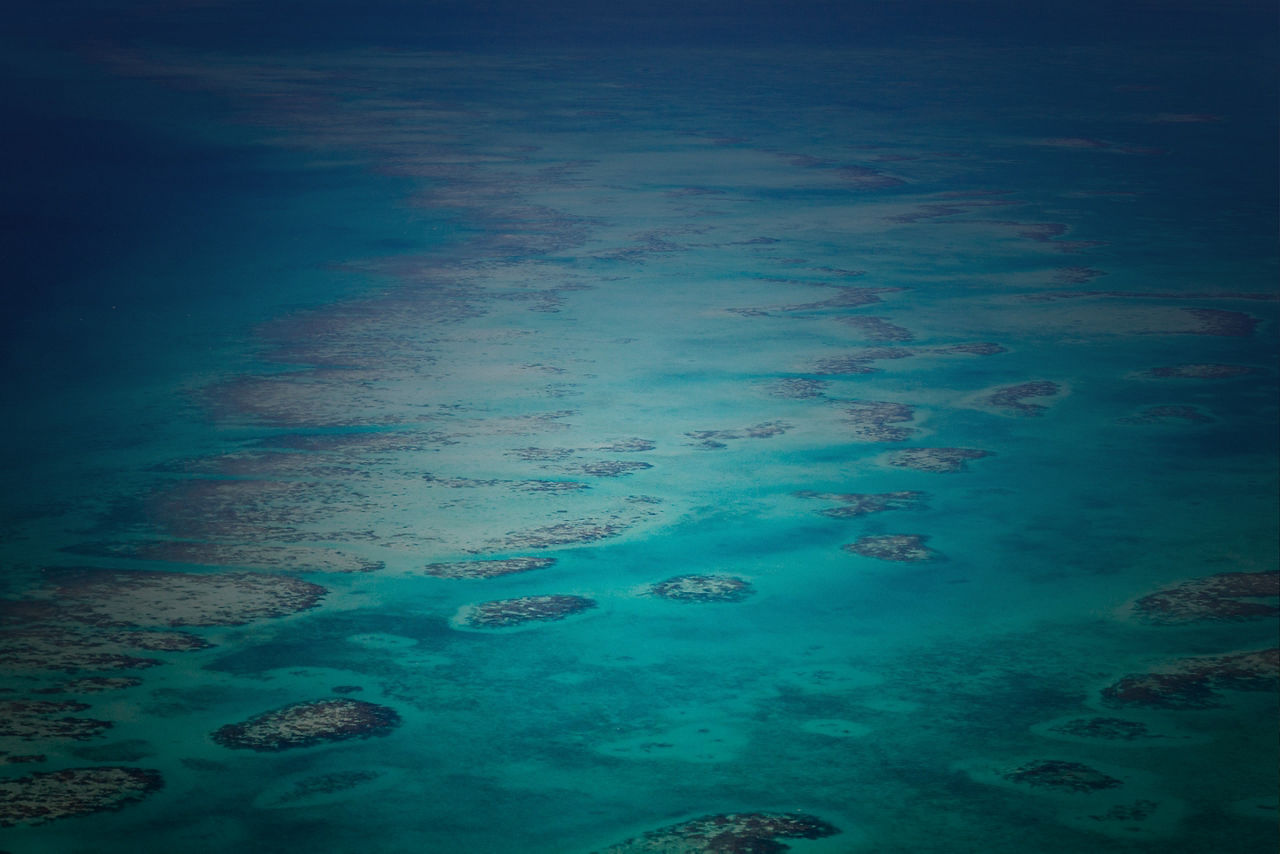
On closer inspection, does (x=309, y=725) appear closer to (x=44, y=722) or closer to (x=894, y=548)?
(x=44, y=722)

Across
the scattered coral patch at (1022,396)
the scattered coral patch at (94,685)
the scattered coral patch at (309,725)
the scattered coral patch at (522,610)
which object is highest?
the scattered coral patch at (1022,396)

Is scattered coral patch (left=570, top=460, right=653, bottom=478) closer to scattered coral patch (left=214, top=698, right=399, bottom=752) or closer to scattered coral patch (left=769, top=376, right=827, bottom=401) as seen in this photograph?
scattered coral patch (left=769, top=376, right=827, bottom=401)

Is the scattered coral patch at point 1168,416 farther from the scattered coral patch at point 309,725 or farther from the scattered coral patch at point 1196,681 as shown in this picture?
the scattered coral patch at point 309,725

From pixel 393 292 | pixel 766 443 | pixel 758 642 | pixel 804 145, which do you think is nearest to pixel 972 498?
pixel 766 443

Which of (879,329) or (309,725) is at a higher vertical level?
(879,329)

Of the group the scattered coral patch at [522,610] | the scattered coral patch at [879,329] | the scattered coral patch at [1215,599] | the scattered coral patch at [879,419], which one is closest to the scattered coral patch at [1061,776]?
the scattered coral patch at [1215,599]

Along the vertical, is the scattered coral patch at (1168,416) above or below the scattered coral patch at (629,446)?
above

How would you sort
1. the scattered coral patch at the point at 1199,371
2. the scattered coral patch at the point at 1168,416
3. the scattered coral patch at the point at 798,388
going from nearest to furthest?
the scattered coral patch at the point at 1168,416, the scattered coral patch at the point at 798,388, the scattered coral patch at the point at 1199,371

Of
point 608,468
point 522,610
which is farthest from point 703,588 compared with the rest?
point 608,468

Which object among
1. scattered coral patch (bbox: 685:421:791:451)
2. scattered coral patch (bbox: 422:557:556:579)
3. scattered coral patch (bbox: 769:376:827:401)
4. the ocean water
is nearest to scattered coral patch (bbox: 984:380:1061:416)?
the ocean water
